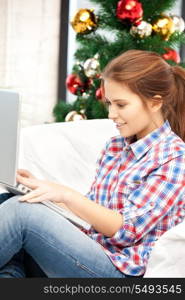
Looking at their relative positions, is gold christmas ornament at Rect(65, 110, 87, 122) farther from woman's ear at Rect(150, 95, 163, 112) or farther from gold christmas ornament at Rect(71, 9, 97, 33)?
woman's ear at Rect(150, 95, 163, 112)

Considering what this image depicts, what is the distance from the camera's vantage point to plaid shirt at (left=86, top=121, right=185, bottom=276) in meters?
1.45

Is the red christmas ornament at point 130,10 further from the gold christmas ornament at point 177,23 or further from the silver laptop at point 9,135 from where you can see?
the silver laptop at point 9,135

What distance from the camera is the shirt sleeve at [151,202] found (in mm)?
1445

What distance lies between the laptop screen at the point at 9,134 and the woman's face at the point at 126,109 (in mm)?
298

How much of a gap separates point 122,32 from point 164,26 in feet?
0.65

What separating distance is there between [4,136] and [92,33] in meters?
1.67

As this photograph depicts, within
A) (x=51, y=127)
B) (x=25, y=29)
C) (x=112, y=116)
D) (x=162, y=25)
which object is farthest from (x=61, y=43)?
(x=112, y=116)

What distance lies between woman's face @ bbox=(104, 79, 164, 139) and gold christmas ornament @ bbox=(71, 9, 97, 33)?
1.34 m

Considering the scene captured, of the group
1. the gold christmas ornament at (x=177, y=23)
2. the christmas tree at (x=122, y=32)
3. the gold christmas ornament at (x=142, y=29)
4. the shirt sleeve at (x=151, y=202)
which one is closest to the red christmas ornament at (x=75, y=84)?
the christmas tree at (x=122, y=32)

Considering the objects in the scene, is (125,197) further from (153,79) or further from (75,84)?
(75,84)

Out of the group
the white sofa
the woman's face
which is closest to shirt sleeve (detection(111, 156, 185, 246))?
the woman's face

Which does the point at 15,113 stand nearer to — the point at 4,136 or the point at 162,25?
the point at 4,136

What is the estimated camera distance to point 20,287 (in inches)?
52.6

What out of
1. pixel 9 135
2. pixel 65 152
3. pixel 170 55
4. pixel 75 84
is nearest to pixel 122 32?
pixel 170 55
